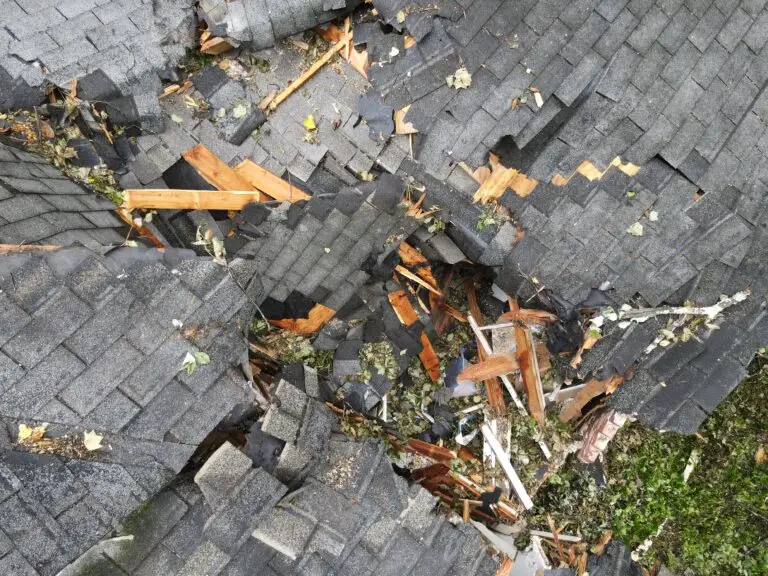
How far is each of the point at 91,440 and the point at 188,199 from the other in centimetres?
259

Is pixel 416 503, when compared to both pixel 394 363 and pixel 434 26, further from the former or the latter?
pixel 434 26

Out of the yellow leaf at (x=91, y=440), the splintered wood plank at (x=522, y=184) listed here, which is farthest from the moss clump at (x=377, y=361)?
the yellow leaf at (x=91, y=440)

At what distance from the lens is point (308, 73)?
5961mm

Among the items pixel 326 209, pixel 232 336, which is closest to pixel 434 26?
pixel 326 209

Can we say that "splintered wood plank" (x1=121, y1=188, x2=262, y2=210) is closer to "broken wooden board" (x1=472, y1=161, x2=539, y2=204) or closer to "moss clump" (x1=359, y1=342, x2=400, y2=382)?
"moss clump" (x1=359, y1=342, x2=400, y2=382)

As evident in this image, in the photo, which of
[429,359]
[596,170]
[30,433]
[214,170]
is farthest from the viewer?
[429,359]

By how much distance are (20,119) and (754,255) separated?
6.72m

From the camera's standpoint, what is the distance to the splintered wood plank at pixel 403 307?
6477mm

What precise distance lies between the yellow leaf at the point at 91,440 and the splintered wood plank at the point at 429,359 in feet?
11.6

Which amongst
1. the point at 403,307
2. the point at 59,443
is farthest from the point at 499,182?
the point at 59,443

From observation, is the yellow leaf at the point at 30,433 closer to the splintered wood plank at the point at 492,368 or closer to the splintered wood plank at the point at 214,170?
the splintered wood plank at the point at 214,170

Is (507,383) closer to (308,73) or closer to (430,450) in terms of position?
(430,450)

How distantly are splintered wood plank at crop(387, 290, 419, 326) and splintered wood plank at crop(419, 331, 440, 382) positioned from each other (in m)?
0.29

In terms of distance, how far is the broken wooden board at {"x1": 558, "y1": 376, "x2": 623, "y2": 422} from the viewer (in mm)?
6137
